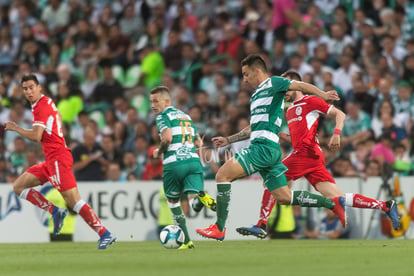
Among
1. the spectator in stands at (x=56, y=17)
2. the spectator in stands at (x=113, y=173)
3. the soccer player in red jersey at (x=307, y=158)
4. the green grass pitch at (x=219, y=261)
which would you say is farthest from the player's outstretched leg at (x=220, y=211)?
the spectator in stands at (x=56, y=17)

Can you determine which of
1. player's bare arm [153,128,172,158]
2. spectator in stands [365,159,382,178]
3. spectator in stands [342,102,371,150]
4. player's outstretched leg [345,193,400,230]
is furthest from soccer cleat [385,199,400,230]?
spectator in stands [342,102,371,150]

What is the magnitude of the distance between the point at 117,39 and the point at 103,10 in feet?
4.90

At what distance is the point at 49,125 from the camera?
12406mm

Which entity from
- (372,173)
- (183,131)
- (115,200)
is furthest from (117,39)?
(183,131)

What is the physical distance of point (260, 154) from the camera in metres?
11.4

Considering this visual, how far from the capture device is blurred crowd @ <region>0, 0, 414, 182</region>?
686 inches

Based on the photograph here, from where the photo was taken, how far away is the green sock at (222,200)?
1155 cm

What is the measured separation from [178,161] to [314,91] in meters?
2.32

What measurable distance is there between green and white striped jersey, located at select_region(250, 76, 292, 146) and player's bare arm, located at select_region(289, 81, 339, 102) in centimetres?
23

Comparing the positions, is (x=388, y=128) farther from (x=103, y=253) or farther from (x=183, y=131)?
(x=103, y=253)

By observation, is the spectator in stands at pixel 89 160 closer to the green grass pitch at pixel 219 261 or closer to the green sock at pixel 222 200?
the green grass pitch at pixel 219 261

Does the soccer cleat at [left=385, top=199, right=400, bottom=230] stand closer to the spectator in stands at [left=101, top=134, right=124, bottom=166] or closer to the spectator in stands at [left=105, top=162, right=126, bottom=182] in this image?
the spectator in stands at [left=105, top=162, right=126, bottom=182]

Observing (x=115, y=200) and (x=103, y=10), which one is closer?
(x=115, y=200)

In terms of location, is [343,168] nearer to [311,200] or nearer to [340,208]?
[340,208]
